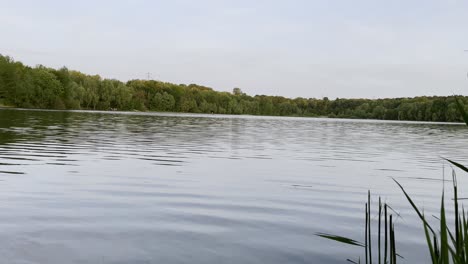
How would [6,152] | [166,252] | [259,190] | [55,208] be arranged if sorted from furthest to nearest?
[6,152], [259,190], [55,208], [166,252]

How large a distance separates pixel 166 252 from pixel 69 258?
1.26 m

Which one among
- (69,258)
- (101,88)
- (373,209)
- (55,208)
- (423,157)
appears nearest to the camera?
(69,258)

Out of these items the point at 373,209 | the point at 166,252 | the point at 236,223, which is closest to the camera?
the point at 166,252

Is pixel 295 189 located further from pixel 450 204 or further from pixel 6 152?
pixel 6 152

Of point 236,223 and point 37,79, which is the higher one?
point 37,79

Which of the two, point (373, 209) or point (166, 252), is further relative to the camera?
point (373, 209)

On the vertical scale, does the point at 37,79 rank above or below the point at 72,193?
above

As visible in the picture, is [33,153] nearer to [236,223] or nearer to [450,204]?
[236,223]

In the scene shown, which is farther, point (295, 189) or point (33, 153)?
point (33, 153)

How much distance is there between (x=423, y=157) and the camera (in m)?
25.4

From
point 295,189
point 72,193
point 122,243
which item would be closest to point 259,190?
point 295,189

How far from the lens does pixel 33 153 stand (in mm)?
20016

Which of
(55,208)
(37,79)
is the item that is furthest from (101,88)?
(55,208)

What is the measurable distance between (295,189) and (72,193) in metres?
5.73
